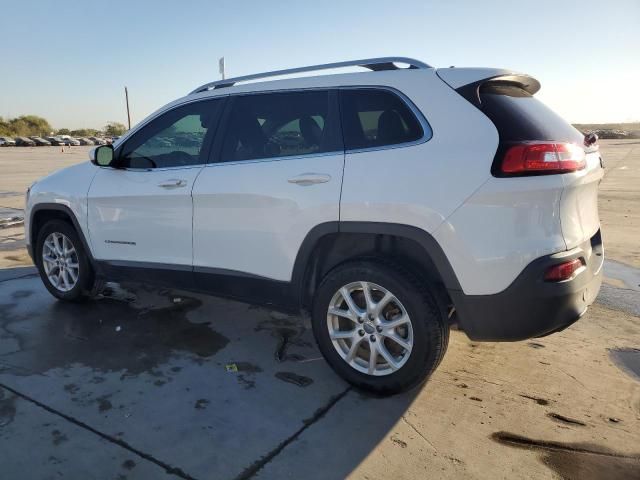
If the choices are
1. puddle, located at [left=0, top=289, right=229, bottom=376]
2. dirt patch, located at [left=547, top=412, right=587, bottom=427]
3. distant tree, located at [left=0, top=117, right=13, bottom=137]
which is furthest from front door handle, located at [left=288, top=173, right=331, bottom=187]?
distant tree, located at [left=0, top=117, right=13, bottom=137]

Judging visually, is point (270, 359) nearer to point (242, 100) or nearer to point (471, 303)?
point (471, 303)

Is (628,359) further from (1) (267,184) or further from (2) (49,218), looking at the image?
(2) (49,218)

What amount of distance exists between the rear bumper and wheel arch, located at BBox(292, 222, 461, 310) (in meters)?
0.17

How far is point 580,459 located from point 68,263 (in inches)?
165

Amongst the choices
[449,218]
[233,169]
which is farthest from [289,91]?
[449,218]

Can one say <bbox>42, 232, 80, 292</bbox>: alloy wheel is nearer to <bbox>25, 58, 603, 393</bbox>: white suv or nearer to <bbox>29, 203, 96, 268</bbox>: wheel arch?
<bbox>29, 203, 96, 268</bbox>: wheel arch

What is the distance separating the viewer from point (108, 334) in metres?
3.91

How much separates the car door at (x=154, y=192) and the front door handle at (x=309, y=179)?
2.91 ft

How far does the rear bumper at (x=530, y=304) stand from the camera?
2.53m

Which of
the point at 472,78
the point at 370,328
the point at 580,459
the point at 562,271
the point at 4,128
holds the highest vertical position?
the point at 4,128

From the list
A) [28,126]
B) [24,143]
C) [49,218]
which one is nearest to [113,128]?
[28,126]

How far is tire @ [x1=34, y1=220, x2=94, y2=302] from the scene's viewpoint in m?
4.46

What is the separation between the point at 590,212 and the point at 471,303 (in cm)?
93

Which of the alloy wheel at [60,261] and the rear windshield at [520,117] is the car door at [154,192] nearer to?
the alloy wheel at [60,261]
